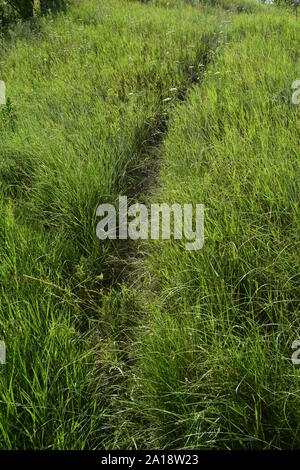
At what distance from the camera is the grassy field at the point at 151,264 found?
4.49 feet

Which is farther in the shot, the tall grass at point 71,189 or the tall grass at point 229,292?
the tall grass at point 71,189

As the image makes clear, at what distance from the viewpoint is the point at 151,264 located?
2.10 m

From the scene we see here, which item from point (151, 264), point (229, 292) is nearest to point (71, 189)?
point (151, 264)

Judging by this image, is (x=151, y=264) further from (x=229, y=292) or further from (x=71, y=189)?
(x=71, y=189)

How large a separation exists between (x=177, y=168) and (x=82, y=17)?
15.1 feet

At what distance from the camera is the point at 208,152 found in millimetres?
2658

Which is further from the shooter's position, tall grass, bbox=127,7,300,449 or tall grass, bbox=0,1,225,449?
tall grass, bbox=0,1,225,449

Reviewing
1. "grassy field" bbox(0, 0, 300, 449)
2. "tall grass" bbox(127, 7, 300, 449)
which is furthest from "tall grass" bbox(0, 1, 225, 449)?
"tall grass" bbox(127, 7, 300, 449)

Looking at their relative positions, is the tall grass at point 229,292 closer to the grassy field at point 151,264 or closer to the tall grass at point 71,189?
the grassy field at point 151,264

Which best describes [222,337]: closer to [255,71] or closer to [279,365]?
[279,365]

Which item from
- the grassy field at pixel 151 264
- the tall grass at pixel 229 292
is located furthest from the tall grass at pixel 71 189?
the tall grass at pixel 229 292

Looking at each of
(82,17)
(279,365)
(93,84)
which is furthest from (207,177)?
(82,17)

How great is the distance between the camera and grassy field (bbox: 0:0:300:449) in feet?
4.49

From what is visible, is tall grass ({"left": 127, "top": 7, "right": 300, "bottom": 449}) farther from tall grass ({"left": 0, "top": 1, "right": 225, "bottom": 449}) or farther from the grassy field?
tall grass ({"left": 0, "top": 1, "right": 225, "bottom": 449})
